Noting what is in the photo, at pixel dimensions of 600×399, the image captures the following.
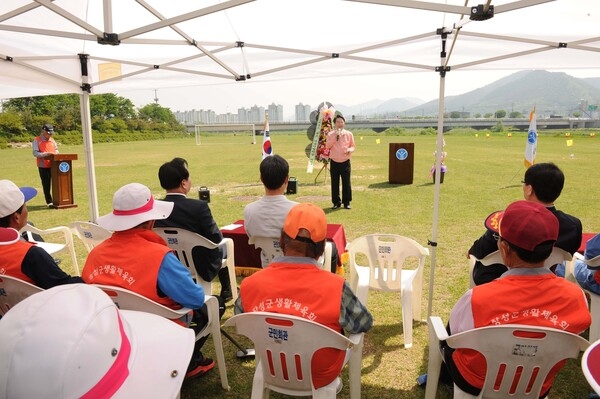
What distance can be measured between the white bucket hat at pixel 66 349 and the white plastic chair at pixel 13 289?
1.71 m

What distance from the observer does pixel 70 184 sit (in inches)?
400

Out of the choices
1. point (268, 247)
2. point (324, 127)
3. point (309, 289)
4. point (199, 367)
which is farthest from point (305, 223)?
point (324, 127)

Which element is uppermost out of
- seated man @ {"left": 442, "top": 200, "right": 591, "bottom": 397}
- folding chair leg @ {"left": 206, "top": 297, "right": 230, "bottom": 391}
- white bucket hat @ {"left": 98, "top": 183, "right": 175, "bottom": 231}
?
white bucket hat @ {"left": 98, "top": 183, "right": 175, "bottom": 231}

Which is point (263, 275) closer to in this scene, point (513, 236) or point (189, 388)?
point (513, 236)

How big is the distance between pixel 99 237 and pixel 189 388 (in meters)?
2.29

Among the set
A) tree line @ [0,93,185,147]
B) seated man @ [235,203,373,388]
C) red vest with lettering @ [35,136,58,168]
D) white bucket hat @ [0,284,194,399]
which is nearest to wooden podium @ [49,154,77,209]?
red vest with lettering @ [35,136,58,168]

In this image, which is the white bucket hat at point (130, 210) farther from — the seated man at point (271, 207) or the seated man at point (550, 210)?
the seated man at point (550, 210)

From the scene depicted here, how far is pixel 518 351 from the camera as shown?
192 centimetres

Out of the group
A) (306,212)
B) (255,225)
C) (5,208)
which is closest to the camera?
(306,212)

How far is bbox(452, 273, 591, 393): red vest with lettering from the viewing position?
1.91m

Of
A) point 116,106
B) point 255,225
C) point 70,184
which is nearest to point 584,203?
point 255,225

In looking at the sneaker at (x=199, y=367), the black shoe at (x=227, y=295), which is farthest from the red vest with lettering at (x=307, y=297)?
the black shoe at (x=227, y=295)

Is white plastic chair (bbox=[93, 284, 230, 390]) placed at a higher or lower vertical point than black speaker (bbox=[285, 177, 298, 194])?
higher

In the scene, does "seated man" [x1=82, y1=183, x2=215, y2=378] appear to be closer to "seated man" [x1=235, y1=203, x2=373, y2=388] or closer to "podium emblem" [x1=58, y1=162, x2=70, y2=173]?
"seated man" [x1=235, y1=203, x2=373, y2=388]
